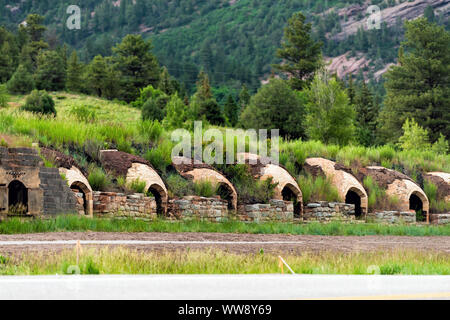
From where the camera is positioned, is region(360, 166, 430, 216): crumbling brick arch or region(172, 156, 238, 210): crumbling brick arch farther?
region(360, 166, 430, 216): crumbling brick arch

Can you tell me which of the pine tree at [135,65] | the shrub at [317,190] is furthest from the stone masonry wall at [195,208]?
the pine tree at [135,65]

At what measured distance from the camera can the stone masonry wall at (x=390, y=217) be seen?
30.9m

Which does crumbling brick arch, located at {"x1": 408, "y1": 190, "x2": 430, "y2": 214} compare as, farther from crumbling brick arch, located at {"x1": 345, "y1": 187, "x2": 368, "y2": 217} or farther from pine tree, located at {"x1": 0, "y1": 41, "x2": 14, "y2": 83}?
pine tree, located at {"x1": 0, "y1": 41, "x2": 14, "y2": 83}

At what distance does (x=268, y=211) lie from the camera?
27328mm

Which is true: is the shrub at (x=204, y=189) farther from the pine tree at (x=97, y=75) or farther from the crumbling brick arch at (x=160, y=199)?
the pine tree at (x=97, y=75)

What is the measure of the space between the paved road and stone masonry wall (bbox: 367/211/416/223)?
2287 cm

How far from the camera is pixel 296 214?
29109 millimetres

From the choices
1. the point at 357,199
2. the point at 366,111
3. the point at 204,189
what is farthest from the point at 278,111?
the point at 204,189

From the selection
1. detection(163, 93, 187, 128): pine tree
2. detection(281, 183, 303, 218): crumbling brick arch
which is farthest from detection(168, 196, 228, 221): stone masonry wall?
detection(163, 93, 187, 128): pine tree

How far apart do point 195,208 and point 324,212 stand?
683 centimetres

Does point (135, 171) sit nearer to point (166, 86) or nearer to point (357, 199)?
point (357, 199)

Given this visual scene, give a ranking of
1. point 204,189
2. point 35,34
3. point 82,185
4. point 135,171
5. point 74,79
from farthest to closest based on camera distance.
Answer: point 35,34
point 74,79
point 204,189
point 135,171
point 82,185

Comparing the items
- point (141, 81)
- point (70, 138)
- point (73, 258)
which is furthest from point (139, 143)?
point (141, 81)

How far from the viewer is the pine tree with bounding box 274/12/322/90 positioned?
90.6 m
